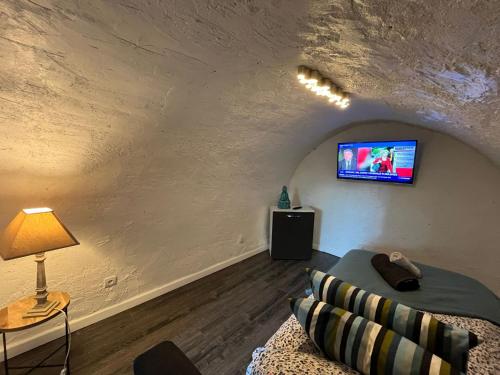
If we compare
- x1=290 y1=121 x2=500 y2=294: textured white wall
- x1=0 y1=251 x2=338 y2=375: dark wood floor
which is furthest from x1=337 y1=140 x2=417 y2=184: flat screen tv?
x1=0 y1=251 x2=338 y2=375: dark wood floor

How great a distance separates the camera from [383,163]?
2826mm

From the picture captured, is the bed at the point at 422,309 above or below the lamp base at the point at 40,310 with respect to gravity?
above

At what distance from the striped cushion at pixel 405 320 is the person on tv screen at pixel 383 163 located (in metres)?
2.15

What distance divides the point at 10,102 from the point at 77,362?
70.4 inches

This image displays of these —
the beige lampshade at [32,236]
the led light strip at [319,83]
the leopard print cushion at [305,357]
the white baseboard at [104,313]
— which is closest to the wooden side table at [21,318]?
the white baseboard at [104,313]

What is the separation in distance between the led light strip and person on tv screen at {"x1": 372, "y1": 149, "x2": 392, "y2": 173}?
3.86 feet

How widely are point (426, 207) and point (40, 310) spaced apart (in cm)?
373

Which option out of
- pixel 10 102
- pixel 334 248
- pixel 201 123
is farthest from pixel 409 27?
pixel 334 248

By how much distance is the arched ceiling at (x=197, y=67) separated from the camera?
0.88 meters

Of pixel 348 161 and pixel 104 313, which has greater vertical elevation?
pixel 348 161

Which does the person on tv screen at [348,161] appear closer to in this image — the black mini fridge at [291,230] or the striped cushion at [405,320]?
the black mini fridge at [291,230]

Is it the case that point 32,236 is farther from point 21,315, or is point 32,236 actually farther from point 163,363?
point 163,363

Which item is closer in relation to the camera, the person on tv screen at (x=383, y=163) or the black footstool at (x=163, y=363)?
the black footstool at (x=163, y=363)

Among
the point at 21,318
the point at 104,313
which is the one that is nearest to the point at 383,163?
the point at 104,313
